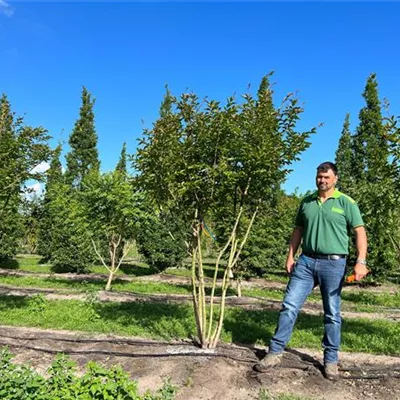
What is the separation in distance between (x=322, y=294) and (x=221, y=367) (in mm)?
1271

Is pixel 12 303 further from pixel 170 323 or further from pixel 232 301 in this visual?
pixel 232 301

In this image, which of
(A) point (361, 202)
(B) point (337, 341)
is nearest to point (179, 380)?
(B) point (337, 341)

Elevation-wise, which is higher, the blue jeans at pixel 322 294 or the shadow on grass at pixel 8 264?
the blue jeans at pixel 322 294

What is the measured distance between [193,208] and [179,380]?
2050 millimetres

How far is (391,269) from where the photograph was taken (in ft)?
51.5

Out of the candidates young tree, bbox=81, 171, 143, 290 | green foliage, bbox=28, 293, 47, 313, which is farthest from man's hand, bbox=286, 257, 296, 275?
young tree, bbox=81, 171, 143, 290

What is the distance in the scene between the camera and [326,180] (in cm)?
378

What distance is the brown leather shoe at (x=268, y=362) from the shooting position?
3.70m

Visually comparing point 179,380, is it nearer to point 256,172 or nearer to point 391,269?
point 256,172

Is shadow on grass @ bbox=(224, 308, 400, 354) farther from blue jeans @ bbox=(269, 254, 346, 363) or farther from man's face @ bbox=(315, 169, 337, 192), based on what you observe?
man's face @ bbox=(315, 169, 337, 192)

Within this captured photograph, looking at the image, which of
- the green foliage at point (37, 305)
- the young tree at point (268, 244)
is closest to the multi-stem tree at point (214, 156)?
the green foliage at point (37, 305)

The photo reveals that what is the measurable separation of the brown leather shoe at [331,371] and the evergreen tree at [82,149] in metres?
27.0

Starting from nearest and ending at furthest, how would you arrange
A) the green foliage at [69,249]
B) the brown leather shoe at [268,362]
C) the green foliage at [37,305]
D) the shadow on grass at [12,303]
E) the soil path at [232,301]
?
the brown leather shoe at [268,362] < the green foliage at [37,305] < the shadow on grass at [12,303] < the soil path at [232,301] < the green foliage at [69,249]

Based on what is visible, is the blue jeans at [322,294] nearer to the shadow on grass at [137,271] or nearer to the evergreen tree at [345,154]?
the shadow on grass at [137,271]
